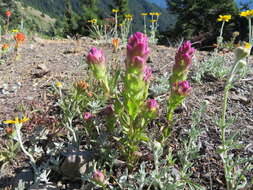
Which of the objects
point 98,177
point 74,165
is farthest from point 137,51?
point 74,165

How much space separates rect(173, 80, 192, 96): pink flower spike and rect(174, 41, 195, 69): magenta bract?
0.46ft

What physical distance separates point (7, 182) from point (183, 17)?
88.0 ft

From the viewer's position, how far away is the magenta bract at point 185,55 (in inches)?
64.8

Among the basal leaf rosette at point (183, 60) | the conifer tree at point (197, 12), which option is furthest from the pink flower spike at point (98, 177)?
the conifer tree at point (197, 12)

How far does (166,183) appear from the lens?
1.55 m

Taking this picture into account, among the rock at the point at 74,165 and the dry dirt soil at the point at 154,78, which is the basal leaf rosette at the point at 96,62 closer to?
the rock at the point at 74,165

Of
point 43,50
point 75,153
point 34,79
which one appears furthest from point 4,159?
point 43,50

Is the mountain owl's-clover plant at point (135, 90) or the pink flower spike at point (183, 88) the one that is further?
the pink flower spike at point (183, 88)

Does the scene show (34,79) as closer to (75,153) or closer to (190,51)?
(75,153)

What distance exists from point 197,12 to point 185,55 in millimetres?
26246

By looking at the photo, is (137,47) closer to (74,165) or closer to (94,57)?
(94,57)

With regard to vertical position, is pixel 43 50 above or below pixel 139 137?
above

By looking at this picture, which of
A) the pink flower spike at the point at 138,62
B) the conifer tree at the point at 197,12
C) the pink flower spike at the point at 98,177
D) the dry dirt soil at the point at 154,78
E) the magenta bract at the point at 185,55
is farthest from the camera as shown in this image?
the conifer tree at the point at 197,12

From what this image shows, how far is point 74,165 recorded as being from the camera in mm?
1743
